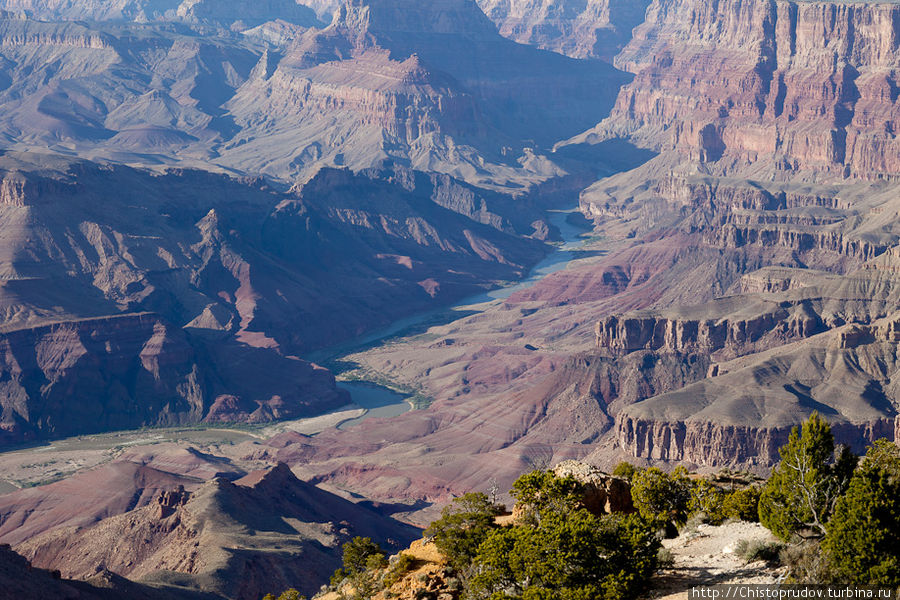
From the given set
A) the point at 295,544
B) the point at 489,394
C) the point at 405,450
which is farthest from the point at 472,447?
the point at 295,544

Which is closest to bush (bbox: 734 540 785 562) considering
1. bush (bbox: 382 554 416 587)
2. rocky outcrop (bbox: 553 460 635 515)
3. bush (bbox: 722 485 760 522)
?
bush (bbox: 722 485 760 522)

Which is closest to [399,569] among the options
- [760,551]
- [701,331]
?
[760,551]

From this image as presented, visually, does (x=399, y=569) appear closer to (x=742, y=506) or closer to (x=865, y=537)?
(x=742, y=506)

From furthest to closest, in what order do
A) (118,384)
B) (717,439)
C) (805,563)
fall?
(118,384) → (717,439) → (805,563)

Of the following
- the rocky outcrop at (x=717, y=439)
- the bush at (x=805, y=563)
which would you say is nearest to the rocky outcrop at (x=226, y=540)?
the rocky outcrop at (x=717, y=439)

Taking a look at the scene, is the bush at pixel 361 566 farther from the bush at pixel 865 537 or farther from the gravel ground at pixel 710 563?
the bush at pixel 865 537
